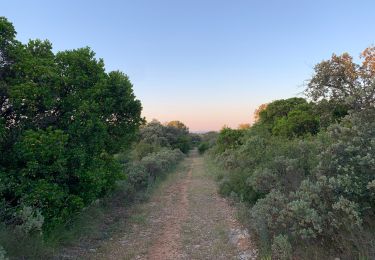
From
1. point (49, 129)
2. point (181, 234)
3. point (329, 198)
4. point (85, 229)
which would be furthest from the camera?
point (181, 234)

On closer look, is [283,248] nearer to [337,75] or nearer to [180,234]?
[180,234]

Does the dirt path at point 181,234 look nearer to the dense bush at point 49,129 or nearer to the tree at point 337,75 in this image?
the dense bush at point 49,129

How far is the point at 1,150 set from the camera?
24.6 feet

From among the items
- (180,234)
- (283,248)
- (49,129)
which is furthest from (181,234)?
(49,129)

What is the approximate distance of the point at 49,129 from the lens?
7539 mm

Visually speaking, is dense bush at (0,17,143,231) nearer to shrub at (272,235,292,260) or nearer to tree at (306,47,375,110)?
shrub at (272,235,292,260)

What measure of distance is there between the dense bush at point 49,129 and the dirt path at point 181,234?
→ 5.56 ft

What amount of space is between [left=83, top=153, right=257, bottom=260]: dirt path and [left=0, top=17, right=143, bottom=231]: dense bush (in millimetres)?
1696

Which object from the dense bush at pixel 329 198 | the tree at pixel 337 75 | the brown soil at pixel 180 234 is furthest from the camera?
the tree at pixel 337 75

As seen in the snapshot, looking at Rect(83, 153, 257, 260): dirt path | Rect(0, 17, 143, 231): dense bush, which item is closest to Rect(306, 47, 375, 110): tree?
Rect(83, 153, 257, 260): dirt path

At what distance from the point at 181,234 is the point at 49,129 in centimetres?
507

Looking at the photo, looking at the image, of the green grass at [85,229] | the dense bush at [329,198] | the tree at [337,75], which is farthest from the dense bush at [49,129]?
the tree at [337,75]

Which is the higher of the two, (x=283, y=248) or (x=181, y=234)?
(x=283, y=248)

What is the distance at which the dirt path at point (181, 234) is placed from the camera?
25.9 ft
